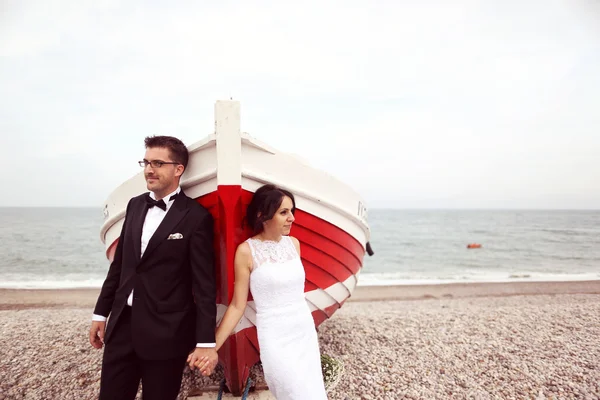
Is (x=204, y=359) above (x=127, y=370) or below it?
above

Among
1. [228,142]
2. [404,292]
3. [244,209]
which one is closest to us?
[228,142]

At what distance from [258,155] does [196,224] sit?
733 millimetres

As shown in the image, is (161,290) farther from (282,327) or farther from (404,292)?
(404,292)

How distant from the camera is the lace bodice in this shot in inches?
84.8

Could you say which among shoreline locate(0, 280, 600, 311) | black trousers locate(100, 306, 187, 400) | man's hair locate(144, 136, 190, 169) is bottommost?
shoreline locate(0, 280, 600, 311)

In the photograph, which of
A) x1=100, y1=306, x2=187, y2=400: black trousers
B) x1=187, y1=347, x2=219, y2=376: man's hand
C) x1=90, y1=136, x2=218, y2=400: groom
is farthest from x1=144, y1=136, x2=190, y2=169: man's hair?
x1=187, y1=347, x2=219, y2=376: man's hand

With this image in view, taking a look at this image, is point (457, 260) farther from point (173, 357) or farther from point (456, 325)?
point (173, 357)

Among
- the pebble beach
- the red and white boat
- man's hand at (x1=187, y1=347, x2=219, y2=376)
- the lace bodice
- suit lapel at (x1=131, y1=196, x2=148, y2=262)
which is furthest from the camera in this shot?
the pebble beach

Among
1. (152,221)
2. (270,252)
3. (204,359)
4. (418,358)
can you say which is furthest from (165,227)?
(418,358)

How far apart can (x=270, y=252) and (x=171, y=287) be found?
64 centimetres

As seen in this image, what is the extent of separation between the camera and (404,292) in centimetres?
1070

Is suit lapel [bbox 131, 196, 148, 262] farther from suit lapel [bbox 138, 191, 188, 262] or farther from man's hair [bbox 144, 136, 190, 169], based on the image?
man's hair [bbox 144, 136, 190, 169]

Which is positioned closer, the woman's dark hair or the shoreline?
the woman's dark hair

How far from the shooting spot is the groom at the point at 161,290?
6.51ft
